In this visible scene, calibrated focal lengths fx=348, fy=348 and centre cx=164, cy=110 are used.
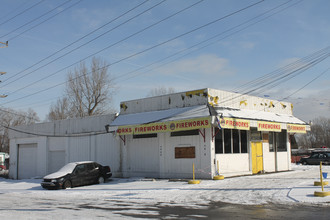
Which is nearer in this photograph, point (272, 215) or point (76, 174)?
point (272, 215)

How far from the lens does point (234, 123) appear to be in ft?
63.7

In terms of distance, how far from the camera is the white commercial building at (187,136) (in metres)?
19.7

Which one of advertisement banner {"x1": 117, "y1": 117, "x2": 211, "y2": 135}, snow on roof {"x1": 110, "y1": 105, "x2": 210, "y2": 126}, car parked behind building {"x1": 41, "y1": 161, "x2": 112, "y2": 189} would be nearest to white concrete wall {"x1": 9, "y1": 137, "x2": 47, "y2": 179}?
snow on roof {"x1": 110, "y1": 105, "x2": 210, "y2": 126}

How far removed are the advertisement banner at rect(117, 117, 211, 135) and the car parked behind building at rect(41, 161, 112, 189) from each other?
9.16 ft

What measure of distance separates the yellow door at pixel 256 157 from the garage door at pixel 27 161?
19.5 metres

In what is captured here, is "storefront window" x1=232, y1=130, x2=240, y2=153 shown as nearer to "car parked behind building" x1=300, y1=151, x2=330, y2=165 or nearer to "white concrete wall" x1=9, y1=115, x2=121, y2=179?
"white concrete wall" x1=9, y1=115, x2=121, y2=179

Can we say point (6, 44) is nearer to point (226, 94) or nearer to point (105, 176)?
point (105, 176)

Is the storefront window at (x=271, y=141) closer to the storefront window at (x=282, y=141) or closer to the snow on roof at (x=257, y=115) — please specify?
the storefront window at (x=282, y=141)

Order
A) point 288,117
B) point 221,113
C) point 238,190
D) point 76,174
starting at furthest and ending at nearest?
point 288,117, point 76,174, point 221,113, point 238,190

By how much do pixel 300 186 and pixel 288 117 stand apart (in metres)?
11.6

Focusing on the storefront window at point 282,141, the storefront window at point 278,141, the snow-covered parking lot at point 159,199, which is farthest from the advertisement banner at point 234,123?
the storefront window at point 282,141

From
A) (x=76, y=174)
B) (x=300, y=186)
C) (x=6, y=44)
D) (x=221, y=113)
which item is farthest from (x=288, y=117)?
(x=6, y=44)

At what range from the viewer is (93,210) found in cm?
1105

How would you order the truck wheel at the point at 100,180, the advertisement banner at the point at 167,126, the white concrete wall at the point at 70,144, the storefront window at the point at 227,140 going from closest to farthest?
the advertisement banner at the point at 167,126 < the storefront window at the point at 227,140 < the truck wheel at the point at 100,180 < the white concrete wall at the point at 70,144
